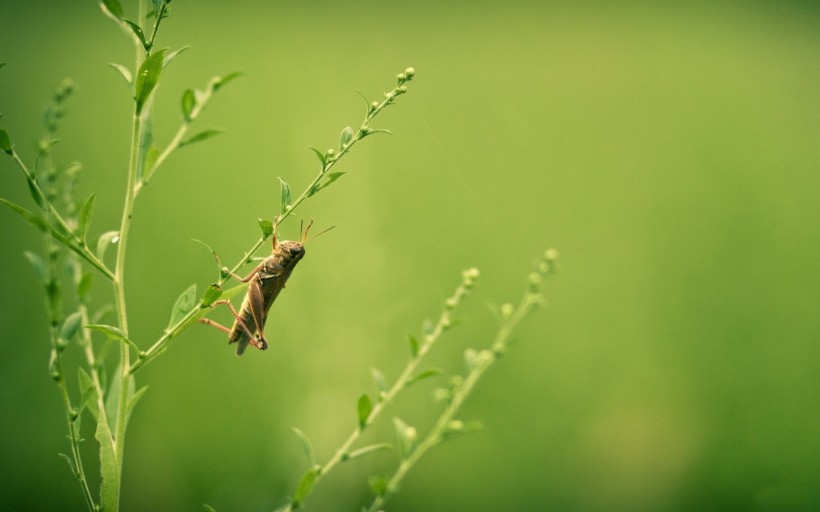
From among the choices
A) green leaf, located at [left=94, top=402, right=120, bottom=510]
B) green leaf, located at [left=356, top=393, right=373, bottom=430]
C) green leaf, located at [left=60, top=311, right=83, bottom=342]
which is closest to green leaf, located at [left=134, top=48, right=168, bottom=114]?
green leaf, located at [left=60, top=311, right=83, bottom=342]

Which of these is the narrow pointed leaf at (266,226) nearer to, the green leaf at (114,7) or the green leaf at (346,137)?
the green leaf at (346,137)

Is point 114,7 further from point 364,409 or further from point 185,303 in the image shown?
point 364,409

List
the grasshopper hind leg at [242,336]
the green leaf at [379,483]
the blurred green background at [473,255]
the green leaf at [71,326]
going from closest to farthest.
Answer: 1. the green leaf at [71,326]
2. the green leaf at [379,483]
3. the grasshopper hind leg at [242,336]
4. the blurred green background at [473,255]

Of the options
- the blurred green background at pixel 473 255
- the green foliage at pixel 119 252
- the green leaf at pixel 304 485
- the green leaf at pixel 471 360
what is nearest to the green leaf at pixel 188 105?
the green foliage at pixel 119 252

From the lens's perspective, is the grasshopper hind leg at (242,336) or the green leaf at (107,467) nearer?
the green leaf at (107,467)

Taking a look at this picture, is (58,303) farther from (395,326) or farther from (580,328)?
(580,328)

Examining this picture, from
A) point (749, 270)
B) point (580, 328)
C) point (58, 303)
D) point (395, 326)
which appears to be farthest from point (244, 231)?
point (749, 270)
